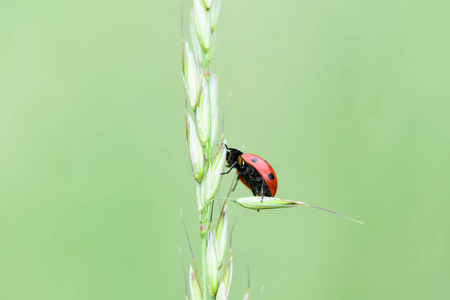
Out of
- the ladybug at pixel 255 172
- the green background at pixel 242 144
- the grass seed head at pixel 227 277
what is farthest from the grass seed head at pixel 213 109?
the green background at pixel 242 144

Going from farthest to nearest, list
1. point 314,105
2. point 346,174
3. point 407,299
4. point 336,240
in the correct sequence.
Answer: point 314,105 → point 346,174 → point 336,240 → point 407,299

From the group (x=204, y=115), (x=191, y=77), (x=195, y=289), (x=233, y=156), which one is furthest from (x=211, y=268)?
(x=233, y=156)

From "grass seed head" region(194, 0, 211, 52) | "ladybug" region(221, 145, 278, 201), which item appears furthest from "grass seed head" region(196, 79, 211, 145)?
"ladybug" region(221, 145, 278, 201)

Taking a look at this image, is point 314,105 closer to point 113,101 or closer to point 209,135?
point 113,101

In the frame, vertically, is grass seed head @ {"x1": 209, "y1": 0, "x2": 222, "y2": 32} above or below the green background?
above

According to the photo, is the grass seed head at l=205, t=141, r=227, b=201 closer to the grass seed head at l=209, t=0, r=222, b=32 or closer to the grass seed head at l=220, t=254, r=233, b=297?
the grass seed head at l=220, t=254, r=233, b=297

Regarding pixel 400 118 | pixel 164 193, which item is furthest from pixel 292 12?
pixel 164 193

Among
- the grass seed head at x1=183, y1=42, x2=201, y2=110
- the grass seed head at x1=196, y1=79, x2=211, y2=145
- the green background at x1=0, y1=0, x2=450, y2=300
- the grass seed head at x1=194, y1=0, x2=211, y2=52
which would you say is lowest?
the green background at x1=0, y1=0, x2=450, y2=300

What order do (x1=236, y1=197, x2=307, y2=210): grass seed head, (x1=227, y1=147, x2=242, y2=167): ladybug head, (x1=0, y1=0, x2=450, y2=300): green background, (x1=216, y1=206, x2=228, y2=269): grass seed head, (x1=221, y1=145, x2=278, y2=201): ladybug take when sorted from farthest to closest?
(x1=0, y1=0, x2=450, y2=300): green background → (x1=227, y1=147, x2=242, y2=167): ladybug head → (x1=221, y1=145, x2=278, y2=201): ladybug → (x1=216, y1=206, x2=228, y2=269): grass seed head → (x1=236, y1=197, x2=307, y2=210): grass seed head
